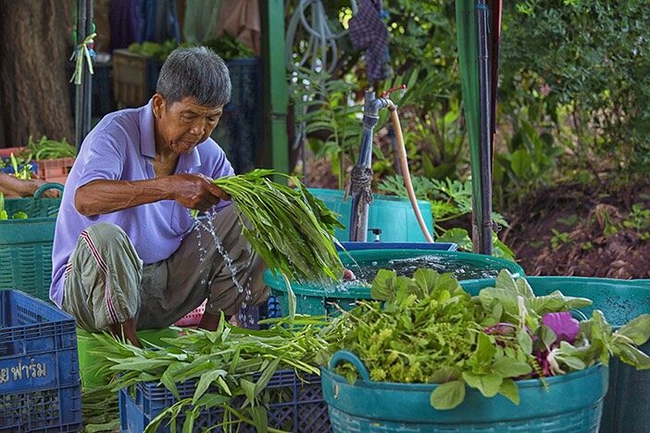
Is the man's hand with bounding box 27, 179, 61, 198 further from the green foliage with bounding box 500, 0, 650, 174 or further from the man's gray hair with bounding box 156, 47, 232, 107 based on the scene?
the green foliage with bounding box 500, 0, 650, 174

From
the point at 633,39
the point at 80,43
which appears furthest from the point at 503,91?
the point at 80,43

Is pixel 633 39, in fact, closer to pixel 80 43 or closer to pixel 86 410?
pixel 80 43

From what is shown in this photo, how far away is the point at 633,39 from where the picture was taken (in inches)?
259

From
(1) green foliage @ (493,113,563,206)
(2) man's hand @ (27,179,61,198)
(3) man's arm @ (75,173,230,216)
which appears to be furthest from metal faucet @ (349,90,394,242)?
(1) green foliage @ (493,113,563,206)

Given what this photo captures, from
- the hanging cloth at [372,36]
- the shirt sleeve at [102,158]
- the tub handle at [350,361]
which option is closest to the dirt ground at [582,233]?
the hanging cloth at [372,36]

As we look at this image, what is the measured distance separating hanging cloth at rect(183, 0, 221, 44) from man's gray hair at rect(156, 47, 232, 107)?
3.63m

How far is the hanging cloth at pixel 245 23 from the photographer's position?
7.57 metres

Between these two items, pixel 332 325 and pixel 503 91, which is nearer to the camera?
pixel 332 325

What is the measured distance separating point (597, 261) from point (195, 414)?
4054 mm

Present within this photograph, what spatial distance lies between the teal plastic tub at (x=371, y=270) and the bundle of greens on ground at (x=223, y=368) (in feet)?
0.42

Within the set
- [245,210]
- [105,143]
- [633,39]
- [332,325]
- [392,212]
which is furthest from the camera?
[633,39]

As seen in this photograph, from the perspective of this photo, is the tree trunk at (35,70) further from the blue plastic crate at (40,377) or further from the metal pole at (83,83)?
the blue plastic crate at (40,377)

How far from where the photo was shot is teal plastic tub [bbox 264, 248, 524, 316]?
361 centimetres

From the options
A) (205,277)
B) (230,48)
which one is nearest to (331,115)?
(230,48)
